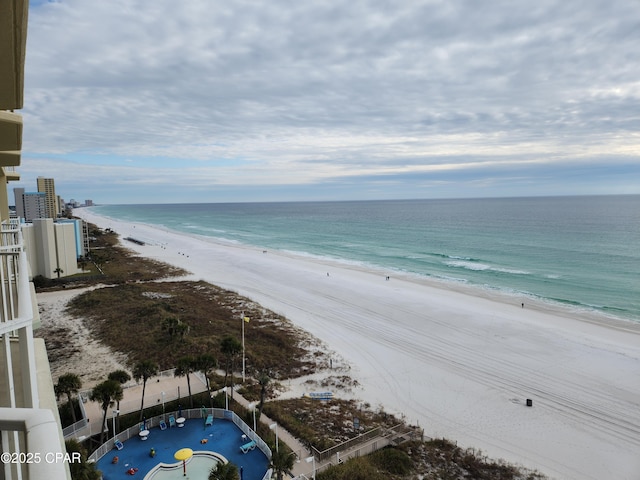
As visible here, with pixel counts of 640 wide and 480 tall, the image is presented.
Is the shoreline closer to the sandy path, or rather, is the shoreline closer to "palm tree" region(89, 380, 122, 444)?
the sandy path

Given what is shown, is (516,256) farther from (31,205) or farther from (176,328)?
(31,205)

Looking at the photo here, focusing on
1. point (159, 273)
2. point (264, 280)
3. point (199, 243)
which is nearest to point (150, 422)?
point (264, 280)

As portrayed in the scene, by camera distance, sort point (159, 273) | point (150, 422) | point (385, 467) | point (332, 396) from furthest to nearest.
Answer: point (159, 273) → point (332, 396) → point (150, 422) → point (385, 467)

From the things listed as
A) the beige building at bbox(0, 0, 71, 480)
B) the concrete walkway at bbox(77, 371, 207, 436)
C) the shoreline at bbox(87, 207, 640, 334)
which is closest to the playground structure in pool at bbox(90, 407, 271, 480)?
the concrete walkway at bbox(77, 371, 207, 436)

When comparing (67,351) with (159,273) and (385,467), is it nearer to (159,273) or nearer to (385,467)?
(385,467)

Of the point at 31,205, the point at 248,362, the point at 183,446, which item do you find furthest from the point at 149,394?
the point at 31,205
